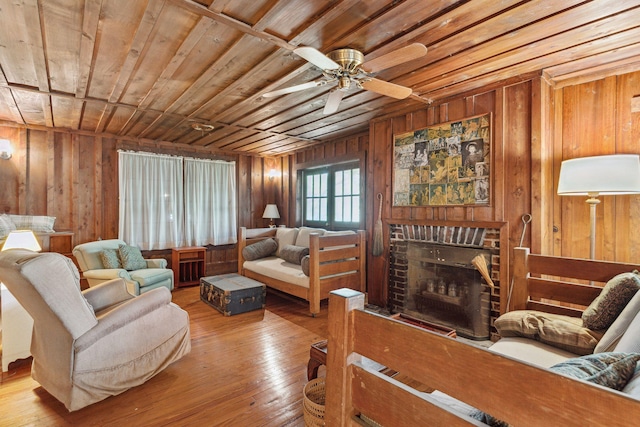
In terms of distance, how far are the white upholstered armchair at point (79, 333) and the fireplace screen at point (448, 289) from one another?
261cm

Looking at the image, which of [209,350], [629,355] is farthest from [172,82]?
[629,355]

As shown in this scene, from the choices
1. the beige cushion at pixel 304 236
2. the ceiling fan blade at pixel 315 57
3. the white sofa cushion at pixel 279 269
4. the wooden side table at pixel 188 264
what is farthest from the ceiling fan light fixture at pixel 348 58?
the wooden side table at pixel 188 264

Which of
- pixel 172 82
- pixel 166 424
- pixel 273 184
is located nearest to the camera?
pixel 166 424

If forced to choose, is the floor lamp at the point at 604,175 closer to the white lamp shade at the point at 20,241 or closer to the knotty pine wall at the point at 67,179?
the white lamp shade at the point at 20,241

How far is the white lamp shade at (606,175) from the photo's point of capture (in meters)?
2.03

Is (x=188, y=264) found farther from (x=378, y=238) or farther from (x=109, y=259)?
(x=378, y=238)

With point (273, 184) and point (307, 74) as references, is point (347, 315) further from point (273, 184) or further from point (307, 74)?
point (273, 184)

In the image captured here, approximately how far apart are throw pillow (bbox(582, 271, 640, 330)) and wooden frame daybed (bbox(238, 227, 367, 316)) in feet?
8.29

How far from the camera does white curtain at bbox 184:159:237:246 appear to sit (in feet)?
18.2

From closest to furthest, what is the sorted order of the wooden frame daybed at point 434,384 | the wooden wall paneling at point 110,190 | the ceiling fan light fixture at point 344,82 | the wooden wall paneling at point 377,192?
the wooden frame daybed at point 434,384 → the ceiling fan light fixture at point 344,82 → the wooden wall paneling at point 377,192 → the wooden wall paneling at point 110,190


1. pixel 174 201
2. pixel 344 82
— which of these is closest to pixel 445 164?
pixel 344 82

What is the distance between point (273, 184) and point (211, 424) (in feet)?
17.2

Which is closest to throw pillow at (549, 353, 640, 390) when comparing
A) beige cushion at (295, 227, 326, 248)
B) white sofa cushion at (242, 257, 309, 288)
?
white sofa cushion at (242, 257, 309, 288)

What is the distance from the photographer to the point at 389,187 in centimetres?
375
